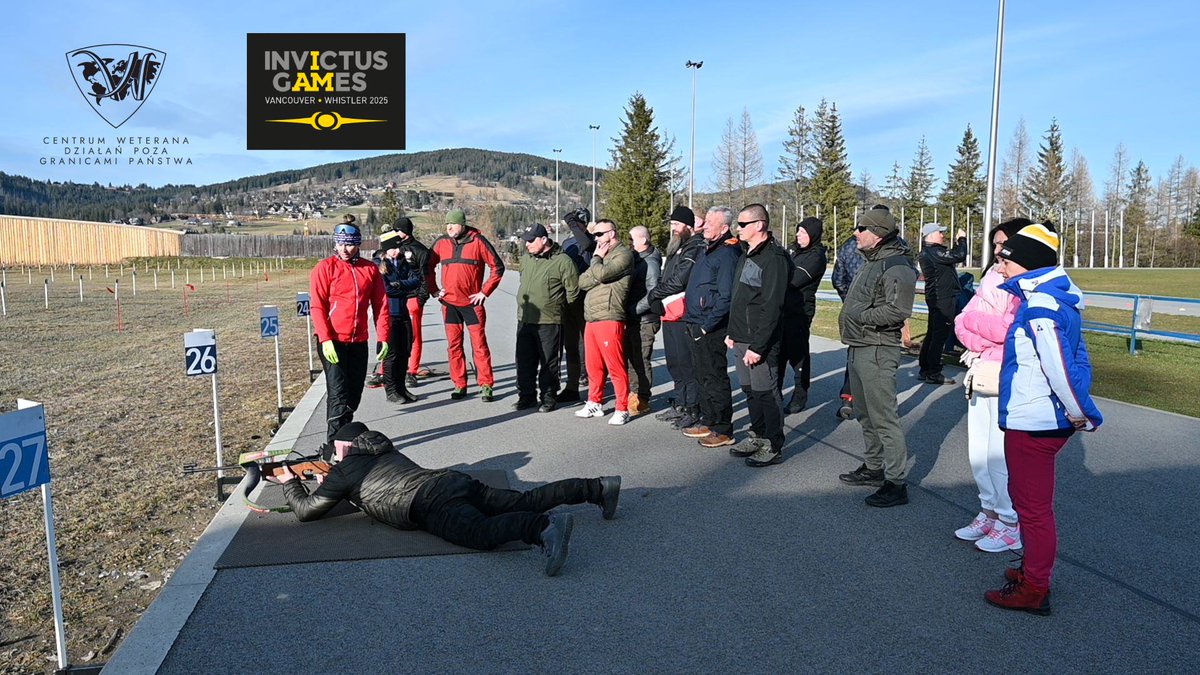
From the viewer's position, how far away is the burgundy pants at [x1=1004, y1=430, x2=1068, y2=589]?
402 centimetres

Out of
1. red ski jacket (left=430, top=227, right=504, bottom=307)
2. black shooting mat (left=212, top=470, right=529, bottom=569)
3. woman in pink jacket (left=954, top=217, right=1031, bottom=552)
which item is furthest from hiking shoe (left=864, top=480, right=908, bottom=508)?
red ski jacket (left=430, top=227, right=504, bottom=307)

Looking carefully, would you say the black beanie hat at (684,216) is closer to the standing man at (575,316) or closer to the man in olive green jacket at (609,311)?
the man in olive green jacket at (609,311)

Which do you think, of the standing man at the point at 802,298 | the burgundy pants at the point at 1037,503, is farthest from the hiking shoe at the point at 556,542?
the standing man at the point at 802,298

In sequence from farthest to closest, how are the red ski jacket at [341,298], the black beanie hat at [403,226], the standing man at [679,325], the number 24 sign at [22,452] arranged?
the black beanie hat at [403,226], the standing man at [679,325], the red ski jacket at [341,298], the number 24 sign at [22,452]

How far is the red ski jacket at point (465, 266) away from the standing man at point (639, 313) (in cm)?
171

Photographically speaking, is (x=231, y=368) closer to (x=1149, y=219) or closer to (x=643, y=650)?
(x=643, y=650)

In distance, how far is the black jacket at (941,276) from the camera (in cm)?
1065

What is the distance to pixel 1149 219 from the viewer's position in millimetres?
97500

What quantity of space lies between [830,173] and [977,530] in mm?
73828

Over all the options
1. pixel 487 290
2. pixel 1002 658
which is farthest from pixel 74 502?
pixel 1002 658

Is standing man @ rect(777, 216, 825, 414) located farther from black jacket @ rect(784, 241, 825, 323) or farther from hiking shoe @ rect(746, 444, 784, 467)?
hiking shoe @ rect(746, 444, 784, 467)

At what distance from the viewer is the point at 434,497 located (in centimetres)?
490

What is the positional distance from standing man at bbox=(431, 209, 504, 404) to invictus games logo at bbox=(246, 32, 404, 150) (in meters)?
11.3

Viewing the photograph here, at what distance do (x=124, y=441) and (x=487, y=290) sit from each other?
13.3ft
